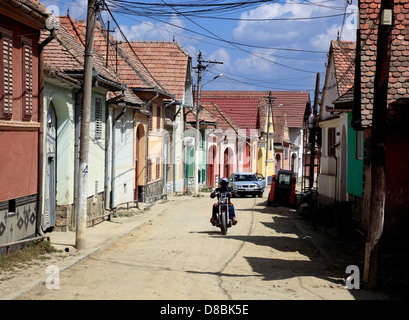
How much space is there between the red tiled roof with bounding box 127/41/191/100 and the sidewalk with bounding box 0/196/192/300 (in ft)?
44.9

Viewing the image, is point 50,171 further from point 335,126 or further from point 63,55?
point 335,126

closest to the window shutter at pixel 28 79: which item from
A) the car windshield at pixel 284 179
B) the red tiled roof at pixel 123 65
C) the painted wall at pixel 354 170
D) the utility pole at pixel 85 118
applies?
the utility pole at pixel 85 118

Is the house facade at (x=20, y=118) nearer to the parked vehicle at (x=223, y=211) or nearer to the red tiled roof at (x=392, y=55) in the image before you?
the parked vehicle at (x=223, y=211)

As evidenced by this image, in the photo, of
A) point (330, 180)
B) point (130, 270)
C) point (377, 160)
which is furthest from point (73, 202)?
point (330, 180)

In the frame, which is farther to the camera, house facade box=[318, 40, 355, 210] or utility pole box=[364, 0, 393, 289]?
house facade box=[318, 40, 355, 210]

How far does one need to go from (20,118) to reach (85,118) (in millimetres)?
1688

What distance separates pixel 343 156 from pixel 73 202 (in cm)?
1139

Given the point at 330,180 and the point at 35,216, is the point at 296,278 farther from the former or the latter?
the point at 330,180

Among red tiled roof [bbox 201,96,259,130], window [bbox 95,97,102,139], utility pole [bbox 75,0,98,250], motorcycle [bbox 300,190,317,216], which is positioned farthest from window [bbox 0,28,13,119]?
red tiled roof [bbox 201,96,259,130]

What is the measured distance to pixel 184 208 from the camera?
29516 millimetres

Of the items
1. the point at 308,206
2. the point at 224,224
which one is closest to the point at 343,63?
the point at 308,206

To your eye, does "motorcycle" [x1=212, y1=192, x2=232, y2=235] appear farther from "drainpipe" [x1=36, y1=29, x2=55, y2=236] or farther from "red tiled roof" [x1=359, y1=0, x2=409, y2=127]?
"drainpipe" [x1=36, y1=29, x2=55, y2=236]

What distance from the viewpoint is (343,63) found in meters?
27.8

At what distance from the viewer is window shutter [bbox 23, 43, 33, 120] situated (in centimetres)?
1383
